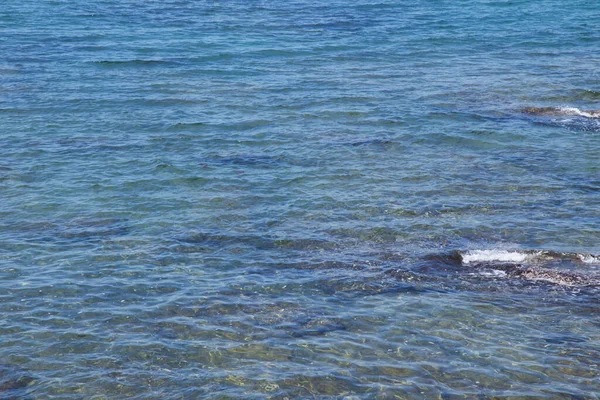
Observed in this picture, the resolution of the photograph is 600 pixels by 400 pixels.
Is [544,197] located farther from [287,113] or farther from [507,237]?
[287,113]

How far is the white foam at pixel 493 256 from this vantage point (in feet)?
53.5

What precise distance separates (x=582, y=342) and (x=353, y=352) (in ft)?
12.1

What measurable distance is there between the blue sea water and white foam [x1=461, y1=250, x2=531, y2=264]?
0.08 meters

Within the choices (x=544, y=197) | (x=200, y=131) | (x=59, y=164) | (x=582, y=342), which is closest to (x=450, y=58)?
(x=200, y=131)

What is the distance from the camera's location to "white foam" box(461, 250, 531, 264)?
16.3 m

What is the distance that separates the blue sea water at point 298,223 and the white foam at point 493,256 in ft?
0.28

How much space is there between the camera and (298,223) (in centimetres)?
1848

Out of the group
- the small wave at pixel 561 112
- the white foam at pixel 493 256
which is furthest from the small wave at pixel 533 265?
the small wave at pixel 561 112

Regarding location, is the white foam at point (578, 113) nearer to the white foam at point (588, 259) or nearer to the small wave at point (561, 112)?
the small wave at point (561, 112)

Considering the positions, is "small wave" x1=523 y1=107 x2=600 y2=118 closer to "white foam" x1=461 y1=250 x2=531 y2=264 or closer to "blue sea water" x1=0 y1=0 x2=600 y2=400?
"blue sea water" x1=0 y1=0 x2=600 y2=400

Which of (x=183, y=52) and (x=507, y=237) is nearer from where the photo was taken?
(x=507, y=237)

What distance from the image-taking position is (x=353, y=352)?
43.7 ft

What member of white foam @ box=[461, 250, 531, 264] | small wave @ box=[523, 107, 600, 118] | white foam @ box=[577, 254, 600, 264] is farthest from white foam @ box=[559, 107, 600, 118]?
white foam @ box=[461, 250, 531, 264]

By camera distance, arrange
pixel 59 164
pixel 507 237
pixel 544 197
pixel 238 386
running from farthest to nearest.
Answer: pixel 59 164 → pixel 544 197 → pixel 507 237 → pixel 238 386
